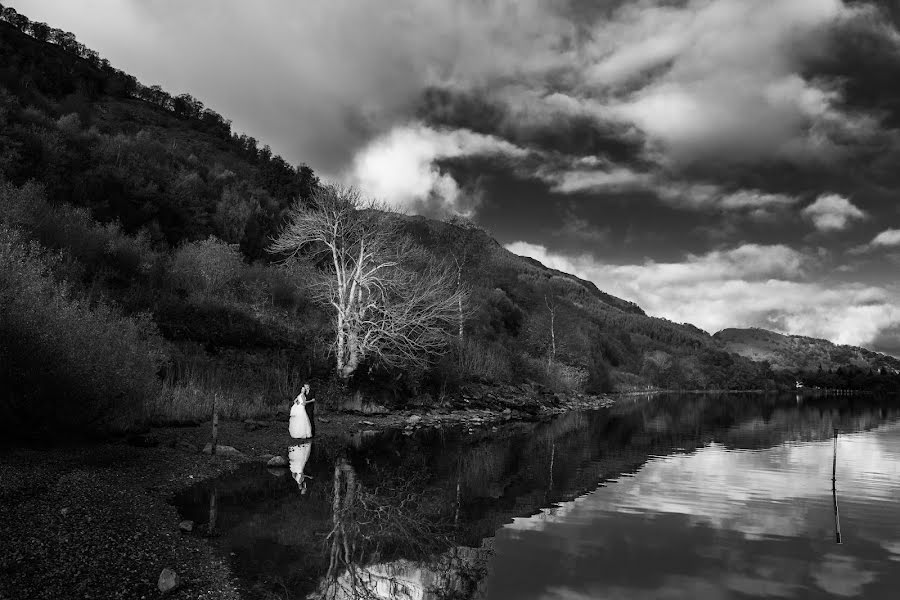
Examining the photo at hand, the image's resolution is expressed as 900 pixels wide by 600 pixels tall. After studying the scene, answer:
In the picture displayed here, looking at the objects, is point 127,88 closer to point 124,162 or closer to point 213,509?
point 124,162

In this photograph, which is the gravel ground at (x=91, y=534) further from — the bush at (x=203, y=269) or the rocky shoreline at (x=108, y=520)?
the bush at (x=203, y=269)

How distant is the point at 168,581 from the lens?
824 centimetres

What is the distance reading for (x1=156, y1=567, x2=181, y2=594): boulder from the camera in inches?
321

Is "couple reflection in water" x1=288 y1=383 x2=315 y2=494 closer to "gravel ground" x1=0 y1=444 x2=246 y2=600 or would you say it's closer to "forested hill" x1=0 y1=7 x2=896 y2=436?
"forested hill" x1=0 y1=7 x2=896 y2=436

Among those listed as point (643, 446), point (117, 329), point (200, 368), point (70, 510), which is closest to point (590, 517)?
point (70, 510)

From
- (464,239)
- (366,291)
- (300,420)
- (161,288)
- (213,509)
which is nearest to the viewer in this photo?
(213,509)

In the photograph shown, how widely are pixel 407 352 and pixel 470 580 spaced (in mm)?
27206

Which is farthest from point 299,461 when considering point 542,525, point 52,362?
point 542,525

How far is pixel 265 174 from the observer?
86.4 m

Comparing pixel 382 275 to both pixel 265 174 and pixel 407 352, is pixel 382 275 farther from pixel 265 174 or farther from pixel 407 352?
pixel 265 174

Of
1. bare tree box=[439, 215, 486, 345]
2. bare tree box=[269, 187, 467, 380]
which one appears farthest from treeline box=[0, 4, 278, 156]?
bare tree box=[269, 187, 467, 380]

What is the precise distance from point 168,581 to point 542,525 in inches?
369

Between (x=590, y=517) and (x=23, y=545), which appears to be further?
(x=590, y=517)

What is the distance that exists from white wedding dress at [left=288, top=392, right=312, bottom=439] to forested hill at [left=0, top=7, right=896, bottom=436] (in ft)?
12.7
